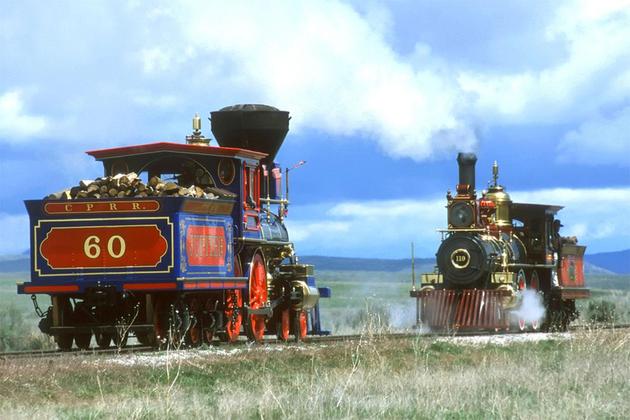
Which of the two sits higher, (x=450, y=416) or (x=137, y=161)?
(x=137, y=161)

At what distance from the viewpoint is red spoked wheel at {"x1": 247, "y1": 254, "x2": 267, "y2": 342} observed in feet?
76.6

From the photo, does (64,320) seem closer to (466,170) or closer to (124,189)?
(124,189)

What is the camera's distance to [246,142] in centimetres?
2548

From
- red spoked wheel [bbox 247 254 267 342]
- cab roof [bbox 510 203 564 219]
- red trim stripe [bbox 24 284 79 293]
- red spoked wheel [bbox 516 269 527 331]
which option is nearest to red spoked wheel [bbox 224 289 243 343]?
red spoked wheel [bbox 247 254 267 342]

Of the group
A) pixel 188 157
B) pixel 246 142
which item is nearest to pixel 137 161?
pixel 188 157

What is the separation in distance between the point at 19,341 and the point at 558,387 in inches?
593

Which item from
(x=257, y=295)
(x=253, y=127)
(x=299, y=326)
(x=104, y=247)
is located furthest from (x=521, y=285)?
(x=104, y=247)

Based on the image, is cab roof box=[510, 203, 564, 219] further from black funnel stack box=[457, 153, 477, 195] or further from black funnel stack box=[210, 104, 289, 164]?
black funnel stack box=[210, 104, 289, 164]

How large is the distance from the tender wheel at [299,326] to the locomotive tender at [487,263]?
12.5ft

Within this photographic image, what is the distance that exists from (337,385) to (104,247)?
7.46 m

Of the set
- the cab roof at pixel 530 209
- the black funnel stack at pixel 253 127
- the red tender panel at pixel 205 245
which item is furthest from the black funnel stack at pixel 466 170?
the red tender panel at pixel 205 245

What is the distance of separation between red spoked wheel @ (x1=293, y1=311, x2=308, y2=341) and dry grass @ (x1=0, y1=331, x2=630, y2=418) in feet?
17.4

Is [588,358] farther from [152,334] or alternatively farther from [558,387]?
[152,334]

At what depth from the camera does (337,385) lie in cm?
1426
